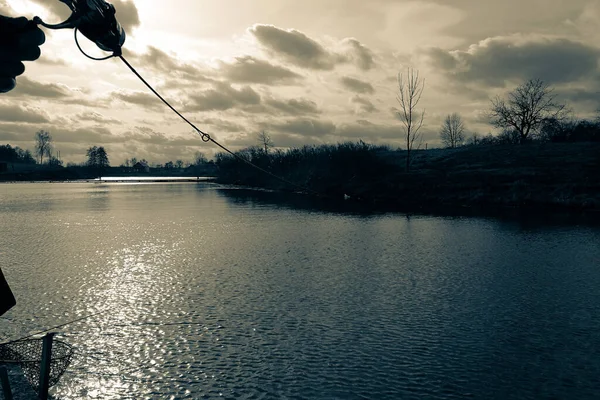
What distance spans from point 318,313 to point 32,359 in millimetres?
10765

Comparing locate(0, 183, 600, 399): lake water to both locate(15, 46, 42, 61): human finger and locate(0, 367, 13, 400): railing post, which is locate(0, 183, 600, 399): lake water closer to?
locate(0, 367, 13, 400): railing post

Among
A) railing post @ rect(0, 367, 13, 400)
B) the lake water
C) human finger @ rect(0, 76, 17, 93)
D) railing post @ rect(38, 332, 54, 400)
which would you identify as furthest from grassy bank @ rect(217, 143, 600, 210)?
human finger @ rect(0, 76, 17, 93)

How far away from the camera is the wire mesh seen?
11.6m

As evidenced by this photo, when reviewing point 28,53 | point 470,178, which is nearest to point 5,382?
point 28,53

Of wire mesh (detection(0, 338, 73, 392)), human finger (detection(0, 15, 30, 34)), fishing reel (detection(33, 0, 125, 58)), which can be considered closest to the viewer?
human finger (detection(0, 15, 30, 34))

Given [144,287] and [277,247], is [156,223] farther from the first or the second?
[144,287]

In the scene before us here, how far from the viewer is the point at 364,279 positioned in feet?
83.3

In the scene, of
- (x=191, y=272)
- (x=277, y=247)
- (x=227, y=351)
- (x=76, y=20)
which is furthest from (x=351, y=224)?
(x=76, y=20)

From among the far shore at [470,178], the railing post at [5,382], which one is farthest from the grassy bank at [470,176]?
the railing post at [5,382]

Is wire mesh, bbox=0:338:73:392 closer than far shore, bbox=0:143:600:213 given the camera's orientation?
Yes

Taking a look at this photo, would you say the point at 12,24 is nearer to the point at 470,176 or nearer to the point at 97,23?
the point at 97,23

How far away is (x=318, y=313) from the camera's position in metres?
19.5

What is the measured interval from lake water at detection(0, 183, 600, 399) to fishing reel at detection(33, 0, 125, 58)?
9.03m

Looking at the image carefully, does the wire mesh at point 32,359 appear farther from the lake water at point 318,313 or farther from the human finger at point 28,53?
the human finger at point 28,53
